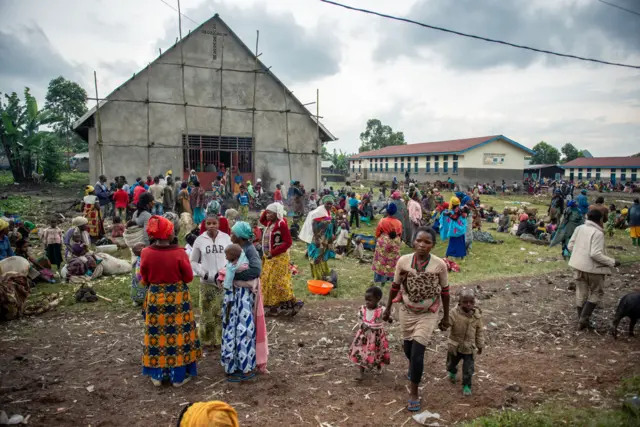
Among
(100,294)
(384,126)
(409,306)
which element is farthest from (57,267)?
(384,126)

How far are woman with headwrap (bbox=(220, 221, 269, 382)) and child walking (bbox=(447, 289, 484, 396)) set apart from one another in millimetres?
2070

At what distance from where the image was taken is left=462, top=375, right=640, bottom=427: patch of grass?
11.9ft

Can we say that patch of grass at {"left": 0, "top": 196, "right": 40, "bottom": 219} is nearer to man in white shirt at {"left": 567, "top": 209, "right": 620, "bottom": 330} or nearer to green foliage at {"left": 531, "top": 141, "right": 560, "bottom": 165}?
man in white shirt at {"left": 567, "top": 209, "right": 620, "bottom": 330}

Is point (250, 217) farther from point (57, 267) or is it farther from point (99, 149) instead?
point (57, 267)

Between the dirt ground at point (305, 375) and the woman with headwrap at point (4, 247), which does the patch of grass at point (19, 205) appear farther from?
the dirt ground at point (305, 375)

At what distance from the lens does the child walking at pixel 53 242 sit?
29.8ft

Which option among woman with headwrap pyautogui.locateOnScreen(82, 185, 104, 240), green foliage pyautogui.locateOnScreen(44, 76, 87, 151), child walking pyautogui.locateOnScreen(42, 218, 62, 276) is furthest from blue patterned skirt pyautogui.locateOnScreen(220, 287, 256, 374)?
green foliage pyautogui.locateOnScreen(44, 76, 87, 151)

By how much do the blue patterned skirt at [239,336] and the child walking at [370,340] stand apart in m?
1.14

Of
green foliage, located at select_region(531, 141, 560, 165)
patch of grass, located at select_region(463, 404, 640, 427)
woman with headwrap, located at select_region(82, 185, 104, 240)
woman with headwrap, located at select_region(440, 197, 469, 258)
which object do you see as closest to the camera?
patch of grass, located at select_region(463, 404, 640, 427)

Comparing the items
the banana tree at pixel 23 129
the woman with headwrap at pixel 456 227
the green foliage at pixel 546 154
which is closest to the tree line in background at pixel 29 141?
the banana tree at pixel 23 129

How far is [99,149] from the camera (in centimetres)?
1644

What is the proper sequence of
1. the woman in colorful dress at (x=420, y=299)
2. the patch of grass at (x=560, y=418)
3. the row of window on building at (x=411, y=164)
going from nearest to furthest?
the patch of grass at (x=560, y=418)
the woman in colorful dress at (x=420, y=299)
the row of window on building at (x=411, y=164)

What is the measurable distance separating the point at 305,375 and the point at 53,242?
7300 mm

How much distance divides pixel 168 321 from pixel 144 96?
15.2 meters
